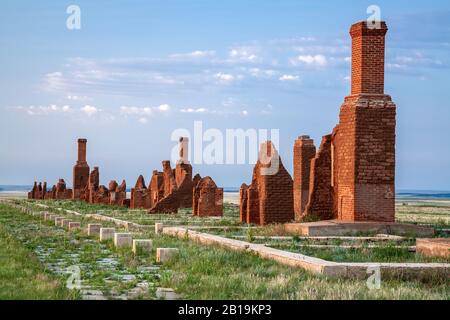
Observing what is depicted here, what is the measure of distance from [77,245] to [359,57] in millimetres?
10168

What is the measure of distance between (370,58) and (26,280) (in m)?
14.5

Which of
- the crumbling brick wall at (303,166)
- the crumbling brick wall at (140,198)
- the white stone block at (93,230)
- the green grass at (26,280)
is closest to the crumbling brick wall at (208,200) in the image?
the crumbling brick wall at (303,166)

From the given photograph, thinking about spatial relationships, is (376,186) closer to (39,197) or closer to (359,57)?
(359,57)

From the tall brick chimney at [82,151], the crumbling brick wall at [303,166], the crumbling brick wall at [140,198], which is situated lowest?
the crumbling brick wall at [140,198]

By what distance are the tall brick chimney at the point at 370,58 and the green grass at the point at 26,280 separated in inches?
453

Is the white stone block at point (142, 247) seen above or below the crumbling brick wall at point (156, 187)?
below

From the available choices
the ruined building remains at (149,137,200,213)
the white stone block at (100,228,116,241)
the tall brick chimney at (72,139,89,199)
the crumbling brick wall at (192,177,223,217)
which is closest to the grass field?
the white stone block at (100,228,116,241)

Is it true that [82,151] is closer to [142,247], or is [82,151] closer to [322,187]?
[322,187]

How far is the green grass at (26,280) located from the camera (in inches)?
459

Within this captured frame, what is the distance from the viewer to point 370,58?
81.1 feet

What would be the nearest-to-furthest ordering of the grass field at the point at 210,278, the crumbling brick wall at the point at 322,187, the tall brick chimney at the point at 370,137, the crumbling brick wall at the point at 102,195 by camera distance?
the grass field at the point at 210,278, the tall brick chimney at the point at 370,137, the crumbling brick wall at the point at 322,187, the crumbling brick wall at the point at 102,195

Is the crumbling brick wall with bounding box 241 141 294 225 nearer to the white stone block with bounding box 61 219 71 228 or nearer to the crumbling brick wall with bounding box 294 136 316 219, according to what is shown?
the crumbling brick wall with bounding box 294 136 316 219

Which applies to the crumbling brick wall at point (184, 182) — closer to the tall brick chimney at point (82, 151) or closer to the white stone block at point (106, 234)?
the white stone block at point (106, 234)

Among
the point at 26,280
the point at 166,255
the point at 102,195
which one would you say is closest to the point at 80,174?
the point at 102,195
